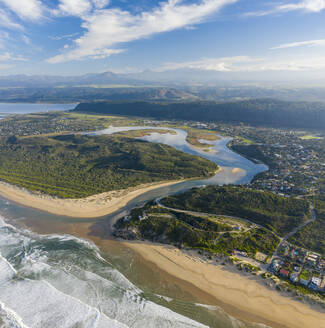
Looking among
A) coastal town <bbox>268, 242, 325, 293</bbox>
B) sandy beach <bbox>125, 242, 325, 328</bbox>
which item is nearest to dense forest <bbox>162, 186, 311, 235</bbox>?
coastal town <bbox>268, 242, 325, 293</bbox>

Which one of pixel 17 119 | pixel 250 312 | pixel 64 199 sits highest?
pixel 17 119

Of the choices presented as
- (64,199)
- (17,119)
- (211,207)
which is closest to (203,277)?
(211,207)

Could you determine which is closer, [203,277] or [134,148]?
[203,277]

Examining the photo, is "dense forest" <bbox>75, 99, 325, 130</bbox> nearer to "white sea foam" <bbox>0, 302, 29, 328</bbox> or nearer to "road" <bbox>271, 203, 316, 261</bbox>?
"road" <bbox>271, 203, 316, 261</bbox>

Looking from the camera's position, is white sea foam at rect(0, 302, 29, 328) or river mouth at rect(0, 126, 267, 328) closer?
white sea foam at rect(0, 302, 29, 328)

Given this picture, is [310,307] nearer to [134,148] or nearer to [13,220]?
[13,220]

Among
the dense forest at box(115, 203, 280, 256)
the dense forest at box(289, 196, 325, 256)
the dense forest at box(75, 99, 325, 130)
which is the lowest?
the dense forest at box(289, 196, 325, 256)

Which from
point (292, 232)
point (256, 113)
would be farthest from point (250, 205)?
point (256, 113)
